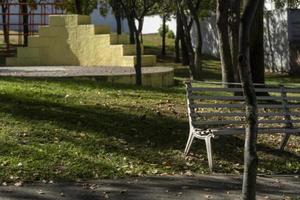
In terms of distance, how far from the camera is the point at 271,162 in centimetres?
807

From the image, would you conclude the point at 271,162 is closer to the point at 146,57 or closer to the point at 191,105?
the point at 191,105

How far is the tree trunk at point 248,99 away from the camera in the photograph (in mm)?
4575

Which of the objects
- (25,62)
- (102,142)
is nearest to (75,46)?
(25,62)

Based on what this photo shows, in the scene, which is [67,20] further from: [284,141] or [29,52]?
[284,141]

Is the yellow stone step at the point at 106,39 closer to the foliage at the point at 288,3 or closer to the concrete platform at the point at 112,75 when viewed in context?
the concrete platform at the point at 112,75

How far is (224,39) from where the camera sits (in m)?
13.3

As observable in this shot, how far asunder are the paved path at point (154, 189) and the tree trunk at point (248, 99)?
1631 mm

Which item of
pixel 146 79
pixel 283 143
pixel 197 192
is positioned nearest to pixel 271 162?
pixel 283 143

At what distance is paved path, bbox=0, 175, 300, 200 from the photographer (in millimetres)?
6355

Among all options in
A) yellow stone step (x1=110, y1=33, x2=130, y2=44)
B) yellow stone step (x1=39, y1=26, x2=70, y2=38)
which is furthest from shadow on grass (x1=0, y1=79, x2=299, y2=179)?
yellow stone step (x1=39, y1=26, x2=70, y2=38)

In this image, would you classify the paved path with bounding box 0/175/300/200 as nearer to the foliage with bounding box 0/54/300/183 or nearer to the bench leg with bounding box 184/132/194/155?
the foliage with bounding box 0/54/300/183

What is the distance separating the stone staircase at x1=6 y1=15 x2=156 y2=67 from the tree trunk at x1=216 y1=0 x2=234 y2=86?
7.05m

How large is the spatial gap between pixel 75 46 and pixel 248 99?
1668 cm

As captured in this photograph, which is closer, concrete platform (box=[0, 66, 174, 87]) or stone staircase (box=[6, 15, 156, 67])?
concrete platform (box=[0, 66, 174, 87])
